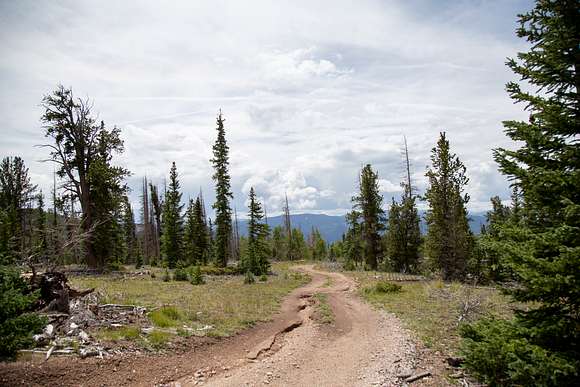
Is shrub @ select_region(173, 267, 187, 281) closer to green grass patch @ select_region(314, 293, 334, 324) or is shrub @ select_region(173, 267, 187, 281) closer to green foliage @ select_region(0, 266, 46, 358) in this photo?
green grass patch @ select_region(314, 293, 334, 324)

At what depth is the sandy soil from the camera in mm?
8578

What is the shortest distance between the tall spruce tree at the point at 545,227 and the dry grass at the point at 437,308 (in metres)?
2.72

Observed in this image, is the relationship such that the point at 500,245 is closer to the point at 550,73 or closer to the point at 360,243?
the point at 550,73

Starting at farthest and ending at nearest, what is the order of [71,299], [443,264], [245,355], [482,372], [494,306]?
1. [443,264]
2. [494,306]
3. [71,299]
4. [245,355]
5. [482,372]

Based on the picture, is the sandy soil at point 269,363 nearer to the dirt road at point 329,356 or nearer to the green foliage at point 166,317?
the dirt road at point 329,356

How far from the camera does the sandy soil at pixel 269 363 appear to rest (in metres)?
8.58

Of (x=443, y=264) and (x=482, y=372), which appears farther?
(x=443, y=264)

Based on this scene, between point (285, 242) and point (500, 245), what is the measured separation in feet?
276

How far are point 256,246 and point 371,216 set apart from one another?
13.9 meters

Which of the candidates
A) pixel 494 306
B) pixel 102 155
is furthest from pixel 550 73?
pixel 102 155

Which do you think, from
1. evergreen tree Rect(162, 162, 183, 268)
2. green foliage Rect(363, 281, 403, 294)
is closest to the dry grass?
green foliage Rect(363, 281, 403, 294)

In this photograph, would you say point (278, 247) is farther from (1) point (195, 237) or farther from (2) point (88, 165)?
(2) point (88, 165)

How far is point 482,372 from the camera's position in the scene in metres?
6.91

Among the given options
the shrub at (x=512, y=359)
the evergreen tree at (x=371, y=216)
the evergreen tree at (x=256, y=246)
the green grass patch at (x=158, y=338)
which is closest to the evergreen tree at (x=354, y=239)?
the evergreen tree at (x=371, y=216)
